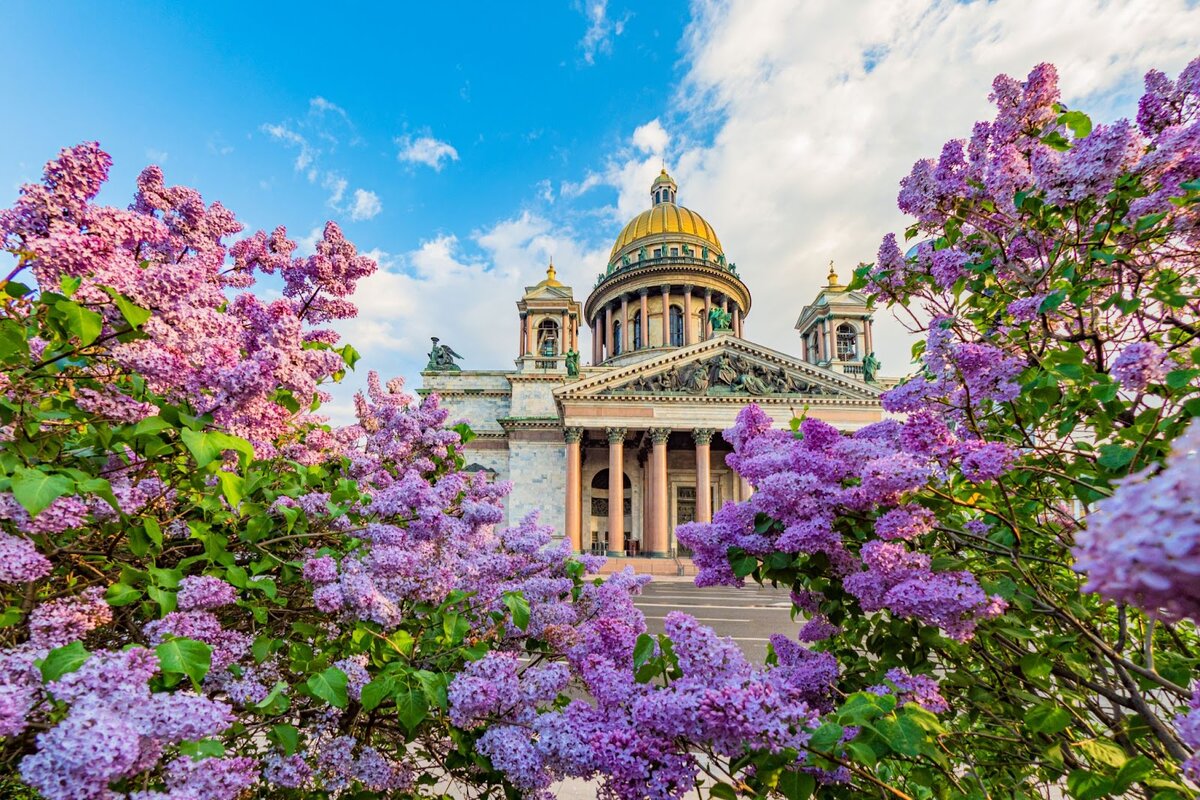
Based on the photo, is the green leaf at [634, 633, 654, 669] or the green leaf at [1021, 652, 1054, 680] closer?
the green leaf at [634, 633, 654, 669]

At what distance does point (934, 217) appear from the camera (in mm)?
3326

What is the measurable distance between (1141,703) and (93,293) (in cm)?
412

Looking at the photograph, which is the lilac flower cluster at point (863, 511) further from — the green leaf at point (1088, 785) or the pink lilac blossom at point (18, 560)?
the pink lilac blossom at point (18, 560)

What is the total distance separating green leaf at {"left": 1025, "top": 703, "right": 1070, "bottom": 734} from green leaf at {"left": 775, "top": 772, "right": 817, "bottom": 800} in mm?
840

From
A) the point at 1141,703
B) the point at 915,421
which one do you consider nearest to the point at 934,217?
the point at 915,421

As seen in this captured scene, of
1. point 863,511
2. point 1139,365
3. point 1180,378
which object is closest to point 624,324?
point 863,511

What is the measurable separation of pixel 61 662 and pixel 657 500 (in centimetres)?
2768

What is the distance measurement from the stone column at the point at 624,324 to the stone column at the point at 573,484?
1333 centimetres

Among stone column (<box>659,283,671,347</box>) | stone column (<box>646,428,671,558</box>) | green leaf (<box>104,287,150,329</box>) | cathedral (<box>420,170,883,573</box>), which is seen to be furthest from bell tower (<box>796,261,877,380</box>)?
green leaf (<box>104,287,150,329</box>)

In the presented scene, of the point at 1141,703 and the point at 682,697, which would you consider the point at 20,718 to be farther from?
the point at 1141,703

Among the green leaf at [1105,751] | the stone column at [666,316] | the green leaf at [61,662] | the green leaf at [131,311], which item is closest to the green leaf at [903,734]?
the green leaf at [1105,751]

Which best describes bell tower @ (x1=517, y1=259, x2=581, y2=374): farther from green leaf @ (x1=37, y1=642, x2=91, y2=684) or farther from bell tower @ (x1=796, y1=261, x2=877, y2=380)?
green leaf @ (x1=37, y1=642, x2=91, y2=684)

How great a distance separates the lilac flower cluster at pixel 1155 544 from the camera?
648mm

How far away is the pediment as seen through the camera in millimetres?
30000
